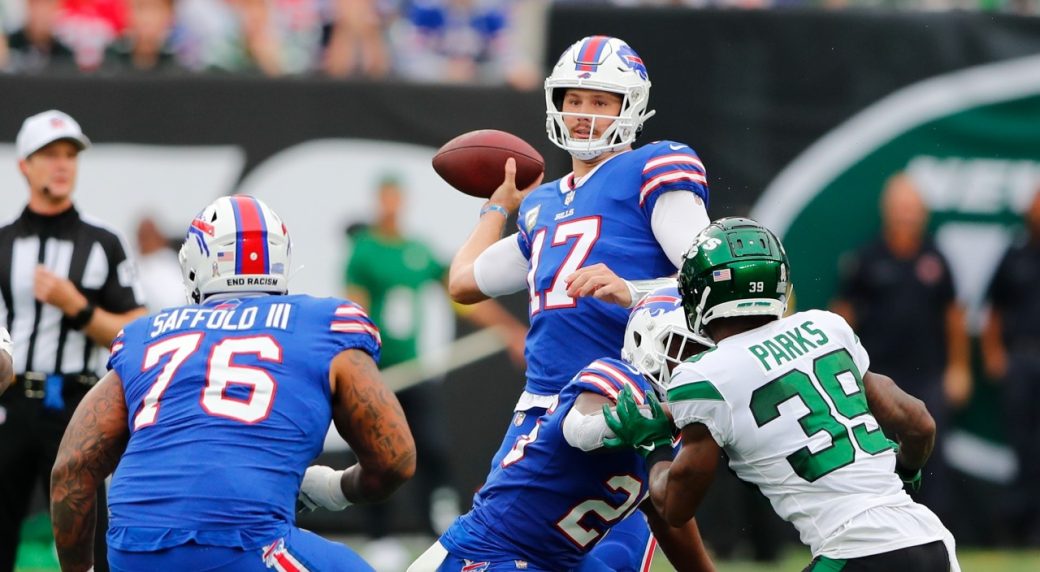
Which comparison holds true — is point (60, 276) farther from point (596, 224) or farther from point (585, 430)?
point (585, 430)

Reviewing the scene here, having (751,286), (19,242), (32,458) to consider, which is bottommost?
(32,458)

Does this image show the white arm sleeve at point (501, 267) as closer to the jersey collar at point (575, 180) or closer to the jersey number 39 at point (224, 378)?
the jersey collar at point (575, 180)

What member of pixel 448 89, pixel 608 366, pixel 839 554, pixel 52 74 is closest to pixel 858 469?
pixel 839 554

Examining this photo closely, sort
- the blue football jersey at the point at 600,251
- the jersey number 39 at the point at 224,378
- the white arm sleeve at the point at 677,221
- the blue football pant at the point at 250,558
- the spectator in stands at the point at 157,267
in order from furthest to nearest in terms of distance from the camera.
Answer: the spectator in stands at the point at 157,267 < the blue football jersey at the point at 600,251 < the white arm sleeve at the point at 677,221 < the jersey number 39 at the point at 224,378 < the blue football pant at the point at 250,558

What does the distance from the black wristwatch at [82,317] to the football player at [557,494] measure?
2.67 meters

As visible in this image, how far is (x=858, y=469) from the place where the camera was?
430 centimetres

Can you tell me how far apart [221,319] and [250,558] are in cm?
71

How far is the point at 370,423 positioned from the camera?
15.1ft

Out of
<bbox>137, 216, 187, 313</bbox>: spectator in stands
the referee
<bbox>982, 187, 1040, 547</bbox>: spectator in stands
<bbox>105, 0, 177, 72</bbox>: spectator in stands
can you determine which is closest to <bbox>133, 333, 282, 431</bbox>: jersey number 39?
the referee

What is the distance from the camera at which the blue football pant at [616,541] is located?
5148 millimetres

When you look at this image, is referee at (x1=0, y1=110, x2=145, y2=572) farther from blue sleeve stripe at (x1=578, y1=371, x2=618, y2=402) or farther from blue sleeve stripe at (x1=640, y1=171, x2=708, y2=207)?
blue sleeve stripe at (x1=640, y1=171, x2=708, y2=207)

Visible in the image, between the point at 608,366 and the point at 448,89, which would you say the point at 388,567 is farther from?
the point at 608,366

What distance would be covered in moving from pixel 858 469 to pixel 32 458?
4029 millimetres

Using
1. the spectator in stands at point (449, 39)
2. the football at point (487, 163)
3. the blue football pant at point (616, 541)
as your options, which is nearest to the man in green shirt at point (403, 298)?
the spectator in stands at point (449, 39)
